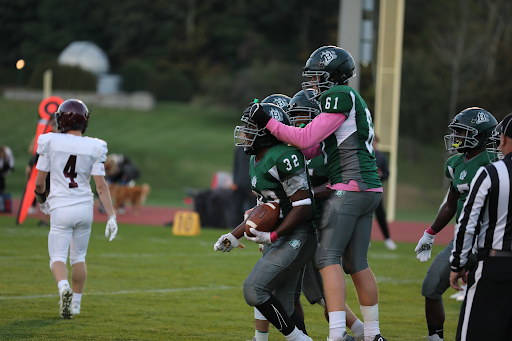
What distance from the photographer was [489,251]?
12.3ft

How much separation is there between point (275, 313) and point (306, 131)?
1.23 metres

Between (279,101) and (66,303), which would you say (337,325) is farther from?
(66,303)

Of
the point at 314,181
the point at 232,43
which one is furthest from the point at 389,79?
the point at 232,43

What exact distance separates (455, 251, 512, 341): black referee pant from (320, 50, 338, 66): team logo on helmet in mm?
1831

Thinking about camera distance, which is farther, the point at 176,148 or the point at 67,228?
the point at 176,148

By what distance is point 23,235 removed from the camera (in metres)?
11.7

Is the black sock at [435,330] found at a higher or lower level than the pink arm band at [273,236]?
lower

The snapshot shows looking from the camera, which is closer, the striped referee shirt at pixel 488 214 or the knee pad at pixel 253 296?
the striped referee shirt at pixel 488 214

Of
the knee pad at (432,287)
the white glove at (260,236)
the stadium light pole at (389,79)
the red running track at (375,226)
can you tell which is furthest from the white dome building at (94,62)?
the white glove at (260,236)

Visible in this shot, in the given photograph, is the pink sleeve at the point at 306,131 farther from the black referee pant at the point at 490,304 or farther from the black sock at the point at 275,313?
the black referee pant at the point at 490,304

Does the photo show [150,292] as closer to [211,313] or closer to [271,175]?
[211,313]

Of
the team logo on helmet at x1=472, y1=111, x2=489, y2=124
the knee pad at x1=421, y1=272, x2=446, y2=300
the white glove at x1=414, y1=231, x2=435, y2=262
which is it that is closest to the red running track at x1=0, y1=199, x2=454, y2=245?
the white glove at x1=414, y1=231, x2=435, y2=262

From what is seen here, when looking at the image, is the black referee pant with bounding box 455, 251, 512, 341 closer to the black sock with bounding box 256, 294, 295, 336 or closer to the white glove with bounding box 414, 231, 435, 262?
the black sock with bounding box 256, 294, 295, 336

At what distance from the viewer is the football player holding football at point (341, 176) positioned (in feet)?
15.0
